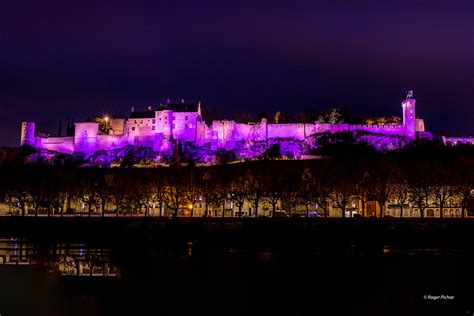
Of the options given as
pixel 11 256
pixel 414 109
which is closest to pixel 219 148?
pixel 414 109

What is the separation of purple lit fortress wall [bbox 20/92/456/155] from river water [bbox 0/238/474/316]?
80.7 metres

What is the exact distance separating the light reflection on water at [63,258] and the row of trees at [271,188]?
22131 mm

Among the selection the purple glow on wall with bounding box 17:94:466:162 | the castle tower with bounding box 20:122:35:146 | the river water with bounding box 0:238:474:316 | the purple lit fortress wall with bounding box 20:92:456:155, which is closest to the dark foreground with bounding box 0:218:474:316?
the river water with bounding box 0:238:474:316

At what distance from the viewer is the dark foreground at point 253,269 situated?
71.2ft

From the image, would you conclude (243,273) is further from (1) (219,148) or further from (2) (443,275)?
(1) (219,148)

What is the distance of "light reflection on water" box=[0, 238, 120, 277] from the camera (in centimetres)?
2916

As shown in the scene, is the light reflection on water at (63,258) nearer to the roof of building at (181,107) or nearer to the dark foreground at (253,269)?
the dark foreground at (253,269)

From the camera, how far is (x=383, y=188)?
6359cm

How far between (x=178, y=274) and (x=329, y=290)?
8426mm

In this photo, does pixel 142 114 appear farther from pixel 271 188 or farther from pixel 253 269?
pixel 253 269

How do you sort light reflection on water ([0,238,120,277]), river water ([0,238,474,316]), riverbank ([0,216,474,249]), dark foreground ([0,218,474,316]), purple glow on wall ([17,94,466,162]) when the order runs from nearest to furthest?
river water ([0,238,474,316]) < dark foreground ([0,218,474,316]) < light reflection on water ([0,238,120,277]) < riverbank ([0,216,474,249]) < purple glow on wall ([17,94,466,162])

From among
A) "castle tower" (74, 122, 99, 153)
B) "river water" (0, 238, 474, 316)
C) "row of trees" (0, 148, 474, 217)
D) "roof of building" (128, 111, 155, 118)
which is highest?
"roof of building" (128, 111, 155, 118)

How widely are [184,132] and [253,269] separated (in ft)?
301

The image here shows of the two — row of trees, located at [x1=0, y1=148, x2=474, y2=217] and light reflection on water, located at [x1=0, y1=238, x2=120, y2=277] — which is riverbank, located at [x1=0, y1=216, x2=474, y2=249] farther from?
light reflection on water, located at [x1=0, y1=238, x2=120, y2=277]
